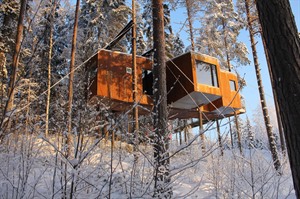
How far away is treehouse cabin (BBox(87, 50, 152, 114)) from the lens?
12.8 m

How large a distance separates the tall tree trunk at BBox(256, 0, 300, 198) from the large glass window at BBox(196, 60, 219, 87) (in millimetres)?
11114

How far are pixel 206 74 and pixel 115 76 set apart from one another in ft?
16.0

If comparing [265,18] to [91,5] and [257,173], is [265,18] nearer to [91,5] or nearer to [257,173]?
[257,173]

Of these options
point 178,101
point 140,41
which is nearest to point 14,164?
point 178,101

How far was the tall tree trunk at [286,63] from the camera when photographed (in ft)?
8.00

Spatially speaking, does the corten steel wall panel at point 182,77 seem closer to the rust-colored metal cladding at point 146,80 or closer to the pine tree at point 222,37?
the rust-colored metal cladding at point 146,80

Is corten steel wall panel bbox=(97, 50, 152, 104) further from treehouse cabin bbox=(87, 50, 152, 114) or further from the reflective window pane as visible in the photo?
the reflective window pane

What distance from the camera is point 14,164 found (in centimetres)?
442

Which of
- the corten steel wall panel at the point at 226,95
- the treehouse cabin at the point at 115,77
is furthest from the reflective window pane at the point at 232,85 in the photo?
the treehouse cabin at the point at 115,77

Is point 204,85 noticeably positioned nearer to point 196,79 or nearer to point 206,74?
point 196,79

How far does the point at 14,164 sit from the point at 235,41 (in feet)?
55.2

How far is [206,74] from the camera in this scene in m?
14.3

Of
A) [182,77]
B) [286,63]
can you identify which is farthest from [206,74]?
[286,63]

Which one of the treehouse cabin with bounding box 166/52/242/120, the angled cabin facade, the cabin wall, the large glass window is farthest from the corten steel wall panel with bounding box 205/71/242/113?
the large glass window
